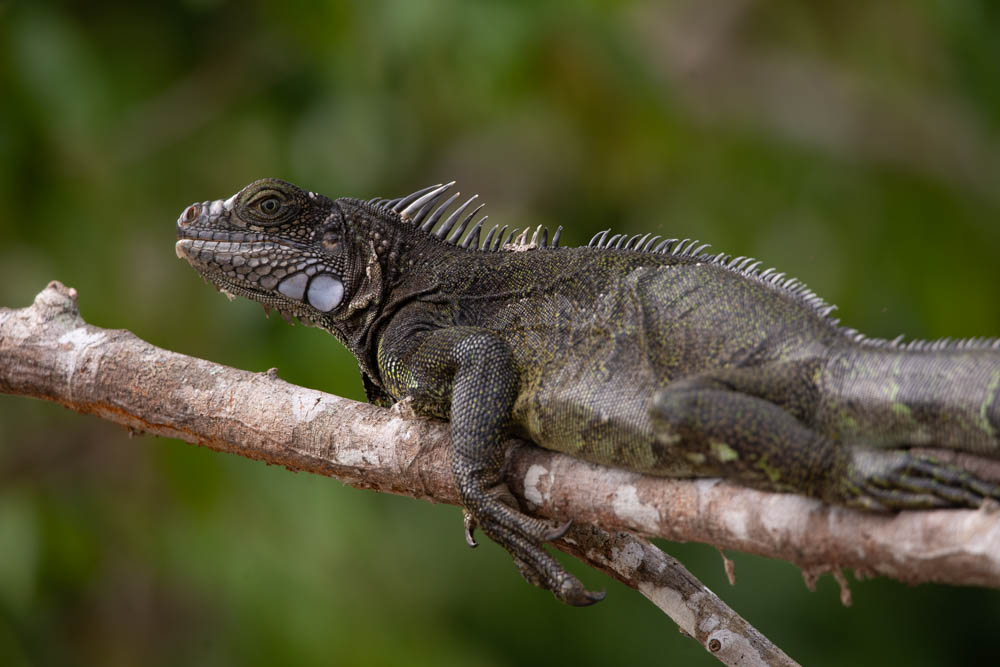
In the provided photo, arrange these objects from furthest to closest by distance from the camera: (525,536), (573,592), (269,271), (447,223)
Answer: (447,223)
(269,271)
(525,536)
(573,592)

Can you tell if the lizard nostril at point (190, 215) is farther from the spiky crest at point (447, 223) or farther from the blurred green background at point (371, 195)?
the blurred green background at point (371, 195)

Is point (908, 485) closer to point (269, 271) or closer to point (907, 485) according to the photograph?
point (907, 485)

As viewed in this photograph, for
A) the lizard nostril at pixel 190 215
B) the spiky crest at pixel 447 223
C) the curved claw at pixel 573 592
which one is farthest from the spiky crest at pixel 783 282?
the lizard nostril at pixel 190 215

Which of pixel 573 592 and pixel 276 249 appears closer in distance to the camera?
pixel 573 592

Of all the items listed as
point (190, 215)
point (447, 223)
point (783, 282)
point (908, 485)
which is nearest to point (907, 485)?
point (908, 485)

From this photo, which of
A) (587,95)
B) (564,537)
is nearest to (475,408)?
(564,537)

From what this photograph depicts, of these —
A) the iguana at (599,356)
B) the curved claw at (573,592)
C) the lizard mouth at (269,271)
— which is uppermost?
the lizard mouth at (269,271)
